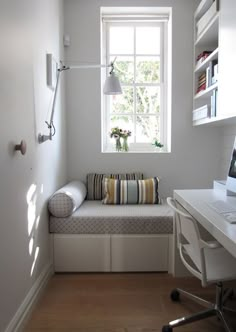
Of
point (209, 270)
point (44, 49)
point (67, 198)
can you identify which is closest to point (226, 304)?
point (209, 270)

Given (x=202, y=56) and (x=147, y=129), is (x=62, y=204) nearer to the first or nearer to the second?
(x=147, y=129)

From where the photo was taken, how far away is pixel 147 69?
130 inches

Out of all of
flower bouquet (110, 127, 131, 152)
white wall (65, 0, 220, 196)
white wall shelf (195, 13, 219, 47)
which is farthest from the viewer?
flower bouquet (110, 127, 131, 152)

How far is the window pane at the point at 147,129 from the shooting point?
131 inches

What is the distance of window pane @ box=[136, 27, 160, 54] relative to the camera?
10.7 feet

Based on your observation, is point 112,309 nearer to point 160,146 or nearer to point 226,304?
point 226,304

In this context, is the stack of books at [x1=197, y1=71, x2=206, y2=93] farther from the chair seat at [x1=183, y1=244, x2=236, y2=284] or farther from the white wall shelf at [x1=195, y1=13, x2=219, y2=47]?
the chair seat at [x1=183, y1=244, x2=236, y2=284]

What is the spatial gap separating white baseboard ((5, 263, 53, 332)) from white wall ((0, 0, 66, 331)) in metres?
0.03

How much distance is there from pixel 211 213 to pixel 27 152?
1.19 meters

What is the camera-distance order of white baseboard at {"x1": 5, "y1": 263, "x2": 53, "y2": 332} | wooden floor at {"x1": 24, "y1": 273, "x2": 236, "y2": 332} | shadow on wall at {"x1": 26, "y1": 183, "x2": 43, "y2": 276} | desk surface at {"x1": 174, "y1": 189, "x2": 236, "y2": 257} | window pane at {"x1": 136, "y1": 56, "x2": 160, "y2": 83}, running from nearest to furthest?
desk surface at {"x1": 174, "y1": 189, "x2": 236, "y2": 257}
white baseboard at {"x1": 5, "y1": 263, "x2": 53, "y2": 332}
wooden floor at {"x1": 24, "y1": 273, "x2": 236, "y2": 332}
shadow on wall at {"x1": 26, "y1": 183, "x2": 43, "y2": 276}
window pane at {"x1": 136, "y1": 56, "x2": 160, "y2": 83}

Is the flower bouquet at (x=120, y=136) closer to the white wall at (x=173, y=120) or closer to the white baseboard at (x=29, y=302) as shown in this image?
the white wall at (x=173, y=120)

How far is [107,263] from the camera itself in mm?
2502

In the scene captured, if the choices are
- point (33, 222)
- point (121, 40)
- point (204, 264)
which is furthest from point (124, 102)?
point (204, 264)

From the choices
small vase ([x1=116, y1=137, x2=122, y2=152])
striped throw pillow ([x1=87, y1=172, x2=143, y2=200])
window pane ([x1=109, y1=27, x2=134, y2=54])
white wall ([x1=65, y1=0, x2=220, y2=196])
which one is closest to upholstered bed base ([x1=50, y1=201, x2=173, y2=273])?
striped throw pillow ([x1=87, y1=172, x2=143, y2=200])
